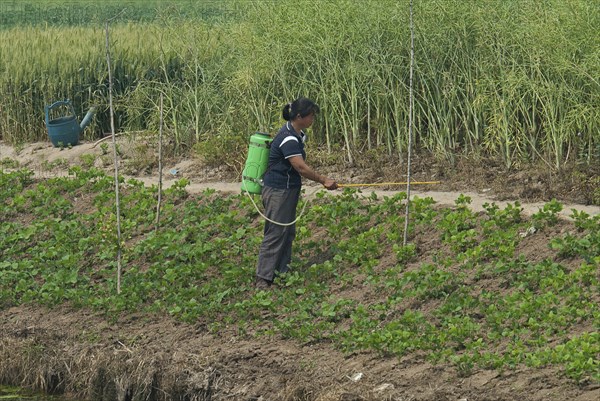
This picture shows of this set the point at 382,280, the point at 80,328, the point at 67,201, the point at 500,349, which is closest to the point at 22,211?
the point at 67,201

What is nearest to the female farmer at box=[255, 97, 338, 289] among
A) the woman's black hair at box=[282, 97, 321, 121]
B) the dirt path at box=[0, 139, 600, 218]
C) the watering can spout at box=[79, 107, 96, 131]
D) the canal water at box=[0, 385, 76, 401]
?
the woman's black hair at box=[282, 97, 321, 121]

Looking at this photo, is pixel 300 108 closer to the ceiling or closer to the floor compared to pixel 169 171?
closer to the ceiling

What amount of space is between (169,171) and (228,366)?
5.85m

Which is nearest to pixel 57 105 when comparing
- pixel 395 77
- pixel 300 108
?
pixel 395 77

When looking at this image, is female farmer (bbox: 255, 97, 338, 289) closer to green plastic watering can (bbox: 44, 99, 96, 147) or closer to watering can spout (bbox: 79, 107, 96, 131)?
green plastic watering can (bbox: 44, 99, 96, 147)

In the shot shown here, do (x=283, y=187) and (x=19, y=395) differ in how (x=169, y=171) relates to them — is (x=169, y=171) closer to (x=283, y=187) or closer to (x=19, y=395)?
(x=283, y=187)

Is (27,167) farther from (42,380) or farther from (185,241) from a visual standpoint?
(42,380)

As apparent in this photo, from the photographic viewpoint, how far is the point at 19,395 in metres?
10.3

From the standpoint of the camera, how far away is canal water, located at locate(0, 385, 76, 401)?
33.5ft

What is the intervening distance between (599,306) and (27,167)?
31.0 ft

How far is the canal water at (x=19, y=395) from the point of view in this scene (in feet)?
33.5

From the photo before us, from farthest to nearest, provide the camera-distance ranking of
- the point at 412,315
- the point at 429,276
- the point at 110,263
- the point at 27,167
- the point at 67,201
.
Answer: the point at 27,167, the point at 67,201, the point at 110,263, the point at 429,276, the point at 412,315

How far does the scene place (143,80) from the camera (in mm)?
17797

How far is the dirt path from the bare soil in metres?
0.06
